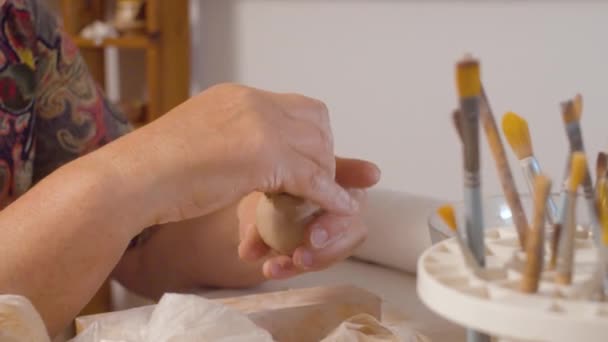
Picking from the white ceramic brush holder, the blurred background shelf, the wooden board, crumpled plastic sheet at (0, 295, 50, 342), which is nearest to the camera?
the white ceramic brush holder

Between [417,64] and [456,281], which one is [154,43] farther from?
[456,281]

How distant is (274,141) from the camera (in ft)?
1.60

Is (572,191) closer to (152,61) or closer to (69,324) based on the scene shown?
(69,324)

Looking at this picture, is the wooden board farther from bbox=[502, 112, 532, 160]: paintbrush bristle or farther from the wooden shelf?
the wooden shelf

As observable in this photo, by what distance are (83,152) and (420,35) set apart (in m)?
0.58

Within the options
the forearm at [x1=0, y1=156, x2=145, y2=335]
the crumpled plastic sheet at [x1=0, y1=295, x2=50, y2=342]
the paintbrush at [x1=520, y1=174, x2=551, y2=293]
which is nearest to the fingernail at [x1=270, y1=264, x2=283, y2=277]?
the forearm at [x1=0, y1=156, x2=145, y2=335]

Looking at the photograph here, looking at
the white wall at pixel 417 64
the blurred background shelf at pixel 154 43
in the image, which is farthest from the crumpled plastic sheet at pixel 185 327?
the blurred background shelf at pixel 154 43

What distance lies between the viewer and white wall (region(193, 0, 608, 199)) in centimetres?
100

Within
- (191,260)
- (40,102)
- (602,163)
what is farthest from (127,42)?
(602,163)

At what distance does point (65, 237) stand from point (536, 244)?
0.31 meters

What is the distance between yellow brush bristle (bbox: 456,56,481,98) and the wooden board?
0.25 metres

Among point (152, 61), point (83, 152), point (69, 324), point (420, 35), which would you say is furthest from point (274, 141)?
point (152, 61)

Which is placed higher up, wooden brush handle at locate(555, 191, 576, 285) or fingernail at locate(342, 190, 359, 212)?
wooden brush handle at locate(555, 191, 576, 285)

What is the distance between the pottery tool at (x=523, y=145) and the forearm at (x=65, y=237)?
24cm
